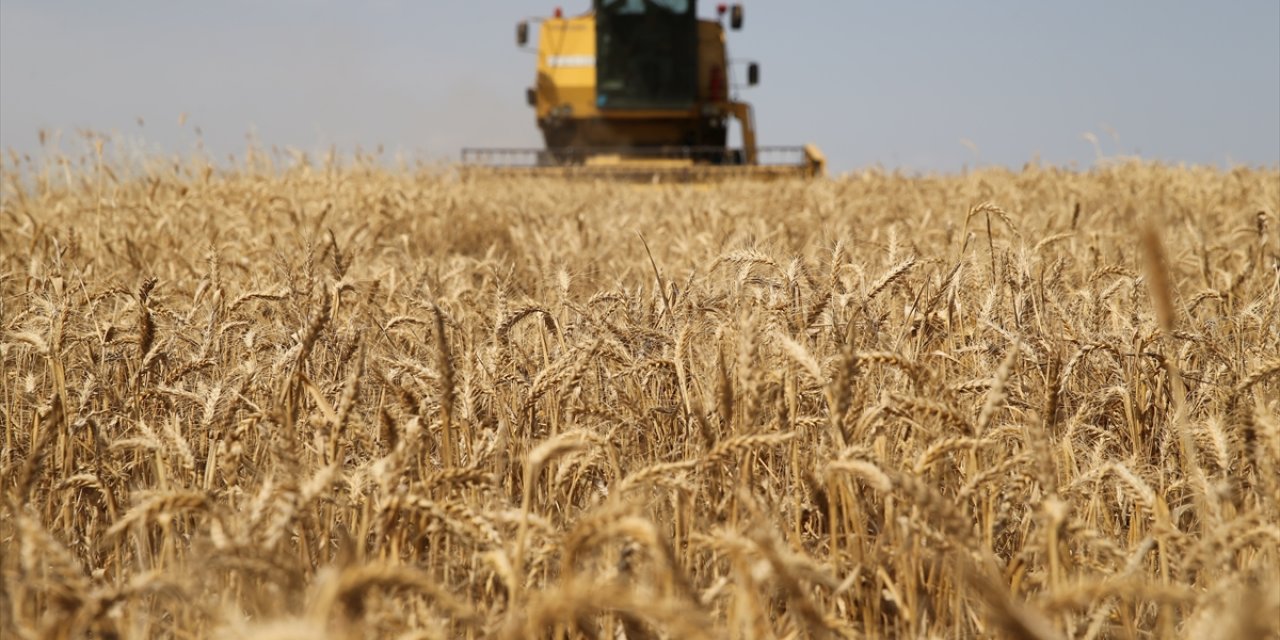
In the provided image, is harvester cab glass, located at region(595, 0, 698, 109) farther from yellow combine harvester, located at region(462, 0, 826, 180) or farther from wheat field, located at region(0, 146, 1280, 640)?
wheat field, located at region(0, 146, 1280, 640)

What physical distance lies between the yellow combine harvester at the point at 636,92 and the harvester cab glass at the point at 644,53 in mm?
13

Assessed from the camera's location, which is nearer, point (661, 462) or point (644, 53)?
point (661, 462)

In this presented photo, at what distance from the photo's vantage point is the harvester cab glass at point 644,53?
13.3m

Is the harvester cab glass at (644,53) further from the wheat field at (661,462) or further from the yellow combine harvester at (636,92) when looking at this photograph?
the wheat field at (661,462)

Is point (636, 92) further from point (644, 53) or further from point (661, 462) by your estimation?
point (661, 462)

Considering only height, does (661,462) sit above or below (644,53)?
below

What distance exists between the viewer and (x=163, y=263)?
398 centimetres

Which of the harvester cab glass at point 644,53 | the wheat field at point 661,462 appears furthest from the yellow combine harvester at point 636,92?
the wheat field at point 661,462

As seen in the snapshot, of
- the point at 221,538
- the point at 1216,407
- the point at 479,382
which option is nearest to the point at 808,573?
the point at 221,538

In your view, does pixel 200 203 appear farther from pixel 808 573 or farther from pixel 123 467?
pixel 808 573

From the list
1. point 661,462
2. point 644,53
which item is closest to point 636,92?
point 644,53

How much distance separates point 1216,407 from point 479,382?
1.44m

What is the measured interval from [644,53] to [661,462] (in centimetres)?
1227

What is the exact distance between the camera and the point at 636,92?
1323cm
